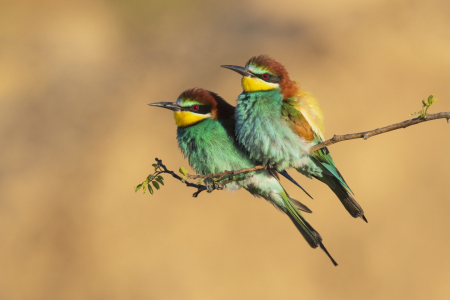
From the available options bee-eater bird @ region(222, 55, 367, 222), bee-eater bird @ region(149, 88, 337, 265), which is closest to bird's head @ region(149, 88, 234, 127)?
bee-eater bird @ region(149, 88, 337, 265)

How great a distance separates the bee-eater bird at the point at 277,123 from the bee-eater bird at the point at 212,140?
0.58ft

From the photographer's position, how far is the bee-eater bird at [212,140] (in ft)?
8.57

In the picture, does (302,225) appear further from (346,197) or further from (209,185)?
(209,185)

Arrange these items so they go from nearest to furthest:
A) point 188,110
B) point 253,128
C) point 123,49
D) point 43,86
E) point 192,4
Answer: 1. point 253,128
2. point 188,110
3. point 43,86
4. point 123,49
5. point 192,4

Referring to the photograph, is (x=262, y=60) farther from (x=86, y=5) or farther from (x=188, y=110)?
(x=86, y=5)

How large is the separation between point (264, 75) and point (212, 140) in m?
0.44

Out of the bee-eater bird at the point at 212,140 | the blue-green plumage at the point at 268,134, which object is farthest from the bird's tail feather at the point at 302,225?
the blue-green plumage at the point at 268,134

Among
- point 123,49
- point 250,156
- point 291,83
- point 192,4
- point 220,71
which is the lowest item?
point 250,156

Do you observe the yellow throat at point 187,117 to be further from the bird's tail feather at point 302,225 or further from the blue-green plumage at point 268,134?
the bird's tail feather at point 302,225

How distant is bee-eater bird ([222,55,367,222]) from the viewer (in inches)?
93.6

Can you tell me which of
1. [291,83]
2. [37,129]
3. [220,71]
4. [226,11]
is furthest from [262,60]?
[226,11]

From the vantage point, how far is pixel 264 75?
2.41 m

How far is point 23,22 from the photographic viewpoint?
12344 millimetres

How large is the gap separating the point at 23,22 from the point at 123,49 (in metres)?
2.50
